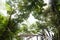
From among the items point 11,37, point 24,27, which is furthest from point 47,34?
point 11,37

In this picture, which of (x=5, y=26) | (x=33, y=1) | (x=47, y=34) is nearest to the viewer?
(x=5, y=26)

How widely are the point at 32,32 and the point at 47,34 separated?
0.31 m

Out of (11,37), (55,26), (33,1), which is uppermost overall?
(33,1)

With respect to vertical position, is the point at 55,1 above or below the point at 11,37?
above

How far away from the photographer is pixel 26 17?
3574 mm

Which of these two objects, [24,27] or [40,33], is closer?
Result: [24,27]

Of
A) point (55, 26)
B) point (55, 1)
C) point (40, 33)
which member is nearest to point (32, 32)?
point (40, 33)

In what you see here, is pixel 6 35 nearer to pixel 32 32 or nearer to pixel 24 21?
pixel 24 21

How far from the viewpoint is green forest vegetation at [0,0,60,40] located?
342 cm

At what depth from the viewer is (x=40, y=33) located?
3.98m

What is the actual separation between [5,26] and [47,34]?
3.13ft

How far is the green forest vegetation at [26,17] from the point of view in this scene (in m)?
3.42

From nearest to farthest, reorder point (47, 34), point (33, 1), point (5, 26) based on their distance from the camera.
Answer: point (5, 26)
point (33, 1)
point (47, 34)

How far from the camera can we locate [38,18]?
12.3 ft
